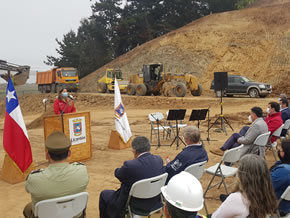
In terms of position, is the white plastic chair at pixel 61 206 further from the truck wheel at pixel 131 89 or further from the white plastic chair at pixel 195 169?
the truck wheel at pixel 131 89

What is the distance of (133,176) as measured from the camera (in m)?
3.37

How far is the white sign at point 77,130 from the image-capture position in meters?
6.90

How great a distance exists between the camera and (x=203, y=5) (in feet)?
154

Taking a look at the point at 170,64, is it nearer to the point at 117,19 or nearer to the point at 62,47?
the point at 117,19

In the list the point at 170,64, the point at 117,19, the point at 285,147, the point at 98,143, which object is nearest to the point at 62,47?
the point at 117,19

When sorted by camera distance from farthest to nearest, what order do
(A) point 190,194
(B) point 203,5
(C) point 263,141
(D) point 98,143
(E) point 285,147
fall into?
(B) point 203,5
(D) point 98,143
(C) point 263,141
(E) point 285,147
(A) point 190,194

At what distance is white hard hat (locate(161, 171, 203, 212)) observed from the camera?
185 cm

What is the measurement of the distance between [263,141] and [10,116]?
4.72 m

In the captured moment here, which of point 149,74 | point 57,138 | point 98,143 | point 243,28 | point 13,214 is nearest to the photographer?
point 57,138

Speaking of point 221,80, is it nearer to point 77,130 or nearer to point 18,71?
point 77,130

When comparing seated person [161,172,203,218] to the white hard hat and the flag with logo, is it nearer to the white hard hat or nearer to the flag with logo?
the white hard hat

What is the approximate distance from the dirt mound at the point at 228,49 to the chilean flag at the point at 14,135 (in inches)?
964

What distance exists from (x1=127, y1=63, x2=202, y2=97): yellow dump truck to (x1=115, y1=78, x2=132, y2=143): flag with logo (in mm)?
14925

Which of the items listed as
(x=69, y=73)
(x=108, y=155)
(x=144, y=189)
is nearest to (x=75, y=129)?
(x=108, y=155)
